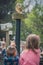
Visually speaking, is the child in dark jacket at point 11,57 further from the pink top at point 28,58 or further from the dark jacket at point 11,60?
the pink top at point 28,58

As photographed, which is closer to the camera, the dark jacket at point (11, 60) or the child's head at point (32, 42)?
the child's head at point (32, 42)

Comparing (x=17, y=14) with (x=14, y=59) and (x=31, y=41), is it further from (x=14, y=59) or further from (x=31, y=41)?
(x=31, y=41)

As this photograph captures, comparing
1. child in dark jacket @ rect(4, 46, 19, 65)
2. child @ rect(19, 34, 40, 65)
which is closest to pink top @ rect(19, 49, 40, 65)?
child @ rect(19, 34, 40, 65)

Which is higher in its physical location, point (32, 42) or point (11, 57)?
point (32, 42)

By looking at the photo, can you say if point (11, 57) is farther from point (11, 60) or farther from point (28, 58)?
point (28, 58)

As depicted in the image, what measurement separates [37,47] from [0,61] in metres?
2.73

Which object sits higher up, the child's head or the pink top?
the child's head

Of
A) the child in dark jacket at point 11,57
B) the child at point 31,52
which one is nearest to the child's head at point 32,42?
the child at point 31,52

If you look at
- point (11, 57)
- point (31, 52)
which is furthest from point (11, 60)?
point (31, 52)

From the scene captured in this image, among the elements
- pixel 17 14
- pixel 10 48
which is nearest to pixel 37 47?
pixel 10 48

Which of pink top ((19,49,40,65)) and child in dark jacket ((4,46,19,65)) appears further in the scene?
child in dark jacket ((4,46,19,65))

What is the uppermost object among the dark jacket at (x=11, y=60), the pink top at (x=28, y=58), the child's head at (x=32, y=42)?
the child's head at (x=32, y=42)

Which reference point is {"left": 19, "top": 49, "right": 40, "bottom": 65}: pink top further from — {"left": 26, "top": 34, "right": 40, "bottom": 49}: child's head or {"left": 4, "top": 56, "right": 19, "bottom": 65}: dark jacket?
{"left": 4, "top": 56, "right": 19, "bottom": 65}: dark jacket

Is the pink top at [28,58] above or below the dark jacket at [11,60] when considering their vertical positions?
above
